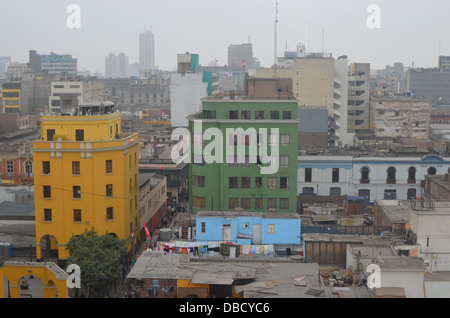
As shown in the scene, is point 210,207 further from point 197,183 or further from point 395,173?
point 395,173

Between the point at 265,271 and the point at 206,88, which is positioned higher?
the point at 206,88

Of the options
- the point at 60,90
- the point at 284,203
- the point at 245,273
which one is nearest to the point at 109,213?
the point at 284,203

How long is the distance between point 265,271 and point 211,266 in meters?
2.47

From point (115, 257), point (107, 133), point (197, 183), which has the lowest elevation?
point (115, 257)

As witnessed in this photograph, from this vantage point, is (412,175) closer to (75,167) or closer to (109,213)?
(109,213)

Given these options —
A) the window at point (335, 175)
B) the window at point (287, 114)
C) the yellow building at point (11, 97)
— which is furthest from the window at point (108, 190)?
the yellow building at point (11, 97)

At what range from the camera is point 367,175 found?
5459 cm

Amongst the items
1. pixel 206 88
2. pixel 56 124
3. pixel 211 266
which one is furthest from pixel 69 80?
pixel 211 266

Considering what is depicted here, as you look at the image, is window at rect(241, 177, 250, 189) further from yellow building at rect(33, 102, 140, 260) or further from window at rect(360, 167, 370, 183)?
window at rect(360, 167, 370, 183)

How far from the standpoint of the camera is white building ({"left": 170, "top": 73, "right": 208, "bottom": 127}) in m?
100

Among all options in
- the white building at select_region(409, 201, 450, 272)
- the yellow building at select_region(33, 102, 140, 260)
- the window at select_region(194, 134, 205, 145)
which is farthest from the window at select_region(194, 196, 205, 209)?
the white building at select_region(409, 201, 450, 272)

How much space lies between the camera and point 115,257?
32781 millimetres

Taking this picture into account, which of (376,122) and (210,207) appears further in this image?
(376,122)

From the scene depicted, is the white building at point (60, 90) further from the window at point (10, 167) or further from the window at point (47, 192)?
the window at point (47, 192)
